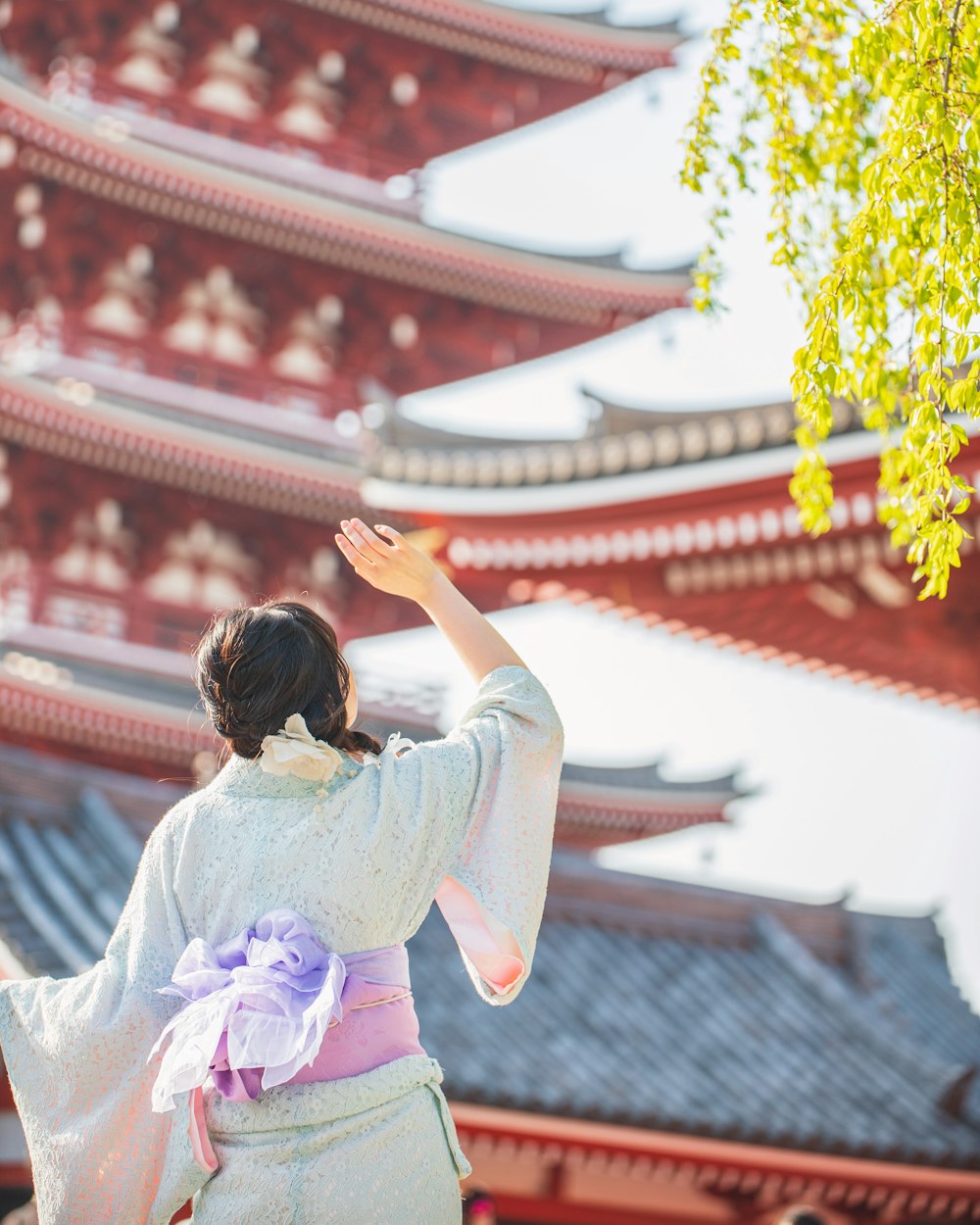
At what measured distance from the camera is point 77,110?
13.3m

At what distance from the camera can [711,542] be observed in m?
7.50

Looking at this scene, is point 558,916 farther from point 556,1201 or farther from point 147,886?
point 147,886

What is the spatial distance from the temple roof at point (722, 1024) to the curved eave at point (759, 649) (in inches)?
90.5

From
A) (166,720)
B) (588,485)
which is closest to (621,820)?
(166,720)

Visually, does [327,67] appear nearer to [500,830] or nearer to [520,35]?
[520,35]

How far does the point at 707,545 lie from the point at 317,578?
6500mm

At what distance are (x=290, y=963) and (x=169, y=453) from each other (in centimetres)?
1061

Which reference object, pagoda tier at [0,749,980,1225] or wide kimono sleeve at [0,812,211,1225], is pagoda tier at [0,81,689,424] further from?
wide kimono sleeve at [0,812,211,1225]

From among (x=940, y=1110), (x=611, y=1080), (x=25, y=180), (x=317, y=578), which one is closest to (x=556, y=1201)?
(x=611, y=1080)

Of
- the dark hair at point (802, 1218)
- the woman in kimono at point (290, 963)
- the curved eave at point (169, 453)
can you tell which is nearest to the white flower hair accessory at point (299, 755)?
the woman in kimono at point (290, 963)

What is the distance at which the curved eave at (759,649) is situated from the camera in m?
8.22

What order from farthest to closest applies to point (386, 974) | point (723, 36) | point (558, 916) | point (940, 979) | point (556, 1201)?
point (940, 979) < point (558, 916) < point (556, 1201) < point (723, 36) < point (386, 974)

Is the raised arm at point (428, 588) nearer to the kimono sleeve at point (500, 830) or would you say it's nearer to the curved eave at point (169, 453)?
the kimono sleeve at point (500, 830)

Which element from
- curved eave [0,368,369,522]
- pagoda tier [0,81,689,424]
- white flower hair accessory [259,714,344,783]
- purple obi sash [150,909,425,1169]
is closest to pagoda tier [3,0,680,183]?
pagoda tier [0,81,689,424]
